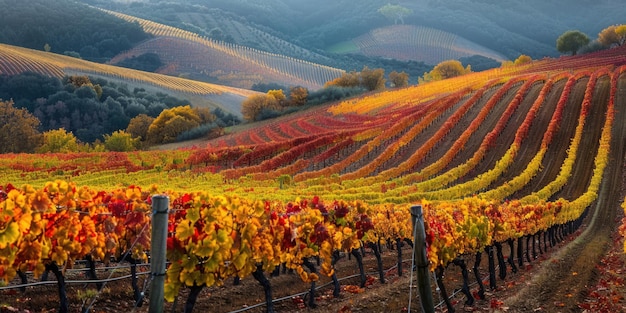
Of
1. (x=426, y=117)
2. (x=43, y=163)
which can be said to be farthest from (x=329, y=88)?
(x=43, y=163)

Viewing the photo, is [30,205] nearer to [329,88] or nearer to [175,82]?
[329,88]

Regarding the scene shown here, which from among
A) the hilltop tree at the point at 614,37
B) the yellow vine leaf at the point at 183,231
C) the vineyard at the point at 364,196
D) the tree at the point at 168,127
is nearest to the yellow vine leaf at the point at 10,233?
the vineyard at the point at 364,196

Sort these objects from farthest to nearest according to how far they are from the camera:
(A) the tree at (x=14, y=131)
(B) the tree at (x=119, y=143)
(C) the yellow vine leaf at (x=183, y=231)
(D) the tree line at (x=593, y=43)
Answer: (D) the tree line at (x=593, y=43), (B) the tree at (x=119, y=143), (A) the tree at (x=14, y=131), (C) the yellow vine leaf at (x=183, y=231)

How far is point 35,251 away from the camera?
11.0 m

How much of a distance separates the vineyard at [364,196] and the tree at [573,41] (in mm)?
34061

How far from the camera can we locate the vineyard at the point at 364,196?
38.8 ft

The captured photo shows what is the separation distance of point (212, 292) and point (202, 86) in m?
160

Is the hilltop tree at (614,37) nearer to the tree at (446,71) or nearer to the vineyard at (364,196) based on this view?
the vineyard at (364,196)

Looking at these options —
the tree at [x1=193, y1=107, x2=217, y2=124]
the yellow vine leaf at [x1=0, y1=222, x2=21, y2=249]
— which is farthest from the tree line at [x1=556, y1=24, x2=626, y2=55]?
the yellow vine leaf at [x1=0, y1=222, x2=21, y2=249]

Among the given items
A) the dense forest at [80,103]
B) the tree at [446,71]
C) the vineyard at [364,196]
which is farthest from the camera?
the tree at [446,71]

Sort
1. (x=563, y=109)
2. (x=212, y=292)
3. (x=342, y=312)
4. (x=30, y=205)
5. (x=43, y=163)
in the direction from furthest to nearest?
(x=563, y=109) < (x=43, y=163) < (x=212, y=292) < (x=342, y=312) < (x=30, y=205)

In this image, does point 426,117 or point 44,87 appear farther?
point 44,87

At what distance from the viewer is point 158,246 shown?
786cm

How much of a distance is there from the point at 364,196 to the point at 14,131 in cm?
5960
